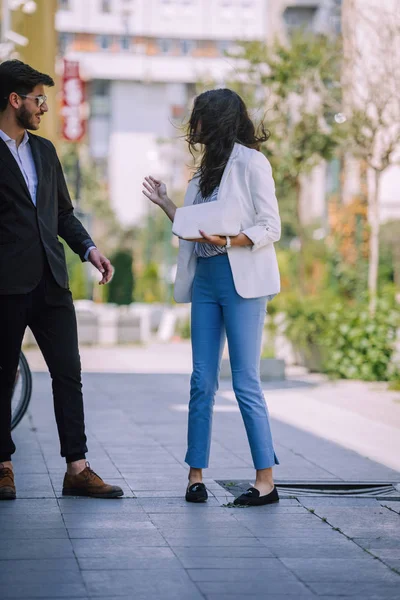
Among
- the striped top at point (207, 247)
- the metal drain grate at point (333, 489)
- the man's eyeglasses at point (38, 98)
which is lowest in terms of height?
the metal drain grate at point (333, 489)

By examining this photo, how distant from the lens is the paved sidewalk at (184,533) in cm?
423

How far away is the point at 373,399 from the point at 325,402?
2.01 feet

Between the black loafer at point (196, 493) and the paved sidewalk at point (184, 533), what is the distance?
68 mm

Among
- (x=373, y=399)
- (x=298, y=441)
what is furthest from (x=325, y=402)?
(x=298, y=441)

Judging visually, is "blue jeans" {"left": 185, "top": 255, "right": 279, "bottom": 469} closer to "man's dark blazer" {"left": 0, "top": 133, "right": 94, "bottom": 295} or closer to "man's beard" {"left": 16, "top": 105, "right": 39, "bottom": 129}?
"man's dark blazer" {"left": 0, "top": 133, "right": 94, "bottom": 295}

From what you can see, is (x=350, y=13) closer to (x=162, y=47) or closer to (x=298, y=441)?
(x=298, y=441)

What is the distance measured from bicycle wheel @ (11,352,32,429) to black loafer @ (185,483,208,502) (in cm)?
220

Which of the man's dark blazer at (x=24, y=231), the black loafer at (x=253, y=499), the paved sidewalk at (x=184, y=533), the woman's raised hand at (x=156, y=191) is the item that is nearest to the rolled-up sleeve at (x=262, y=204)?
the woman's raised hand at (x=156, y=191)

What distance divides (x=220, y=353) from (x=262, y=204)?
75cm

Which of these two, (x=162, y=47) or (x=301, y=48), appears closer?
(x=301, y=48)

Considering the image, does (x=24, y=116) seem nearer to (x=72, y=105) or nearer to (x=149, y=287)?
(x=72, y=105)

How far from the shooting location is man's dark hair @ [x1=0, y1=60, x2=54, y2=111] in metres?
5.82

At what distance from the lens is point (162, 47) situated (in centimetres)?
10338

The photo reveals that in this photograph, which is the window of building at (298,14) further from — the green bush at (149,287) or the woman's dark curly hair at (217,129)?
the woman's dark curly hair at (217,129)
